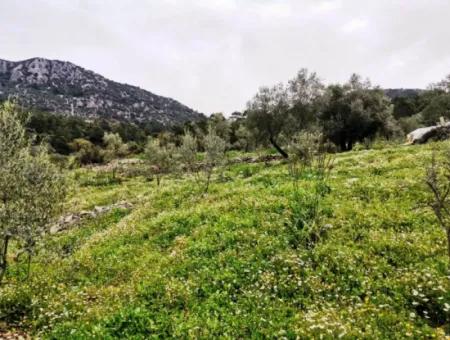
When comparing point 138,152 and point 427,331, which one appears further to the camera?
point 138,152

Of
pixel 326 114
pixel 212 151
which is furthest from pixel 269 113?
pixel 212 151

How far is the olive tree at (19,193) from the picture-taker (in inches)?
430

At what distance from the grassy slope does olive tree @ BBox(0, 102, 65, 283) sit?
1.38 metres

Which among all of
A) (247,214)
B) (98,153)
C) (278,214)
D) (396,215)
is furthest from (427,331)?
(98,153)

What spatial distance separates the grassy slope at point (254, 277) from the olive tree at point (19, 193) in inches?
54.2

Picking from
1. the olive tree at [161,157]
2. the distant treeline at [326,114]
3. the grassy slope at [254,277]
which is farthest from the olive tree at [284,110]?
the grassy slope at [254,277]

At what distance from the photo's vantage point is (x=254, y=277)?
11516 mm

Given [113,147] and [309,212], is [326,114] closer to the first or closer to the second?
[309,212]

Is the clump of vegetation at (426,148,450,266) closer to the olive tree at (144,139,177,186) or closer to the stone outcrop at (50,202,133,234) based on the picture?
the stone outcrop at (50,202,133,234)

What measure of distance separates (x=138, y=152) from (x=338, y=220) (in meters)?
85.1

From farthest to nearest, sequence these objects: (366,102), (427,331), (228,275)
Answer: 1. (366,102)
2. (228,275)
3. (427,331)

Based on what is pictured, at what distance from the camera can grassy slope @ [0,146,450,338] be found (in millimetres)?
9344

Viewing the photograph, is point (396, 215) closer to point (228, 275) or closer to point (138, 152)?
point (228, 275)

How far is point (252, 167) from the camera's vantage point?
130ft
